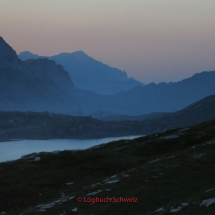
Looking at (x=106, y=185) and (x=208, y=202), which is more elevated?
(x=106, y=185)

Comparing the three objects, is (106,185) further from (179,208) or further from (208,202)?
(208,202)

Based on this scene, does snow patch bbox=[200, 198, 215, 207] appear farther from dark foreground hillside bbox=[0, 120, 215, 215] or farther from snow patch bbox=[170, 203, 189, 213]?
snow patch bbox=[170, 203, 189, 213]

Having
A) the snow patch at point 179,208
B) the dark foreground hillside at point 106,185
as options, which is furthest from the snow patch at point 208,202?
the snow patch at point 179,208

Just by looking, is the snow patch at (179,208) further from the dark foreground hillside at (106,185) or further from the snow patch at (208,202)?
the snow patch at (208,202)

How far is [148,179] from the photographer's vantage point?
34938mm

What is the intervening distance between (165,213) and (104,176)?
1981 centimetres

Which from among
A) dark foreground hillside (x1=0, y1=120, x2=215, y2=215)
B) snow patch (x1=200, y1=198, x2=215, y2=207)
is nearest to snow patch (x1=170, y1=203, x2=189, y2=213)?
dark foreground hillside (x1=0, y1=120, x2=215, y2=215)

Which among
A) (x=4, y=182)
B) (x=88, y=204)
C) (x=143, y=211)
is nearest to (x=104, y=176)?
(x=4, y=182)

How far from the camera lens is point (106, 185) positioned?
3522 centimetres

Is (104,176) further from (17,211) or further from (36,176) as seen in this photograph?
(17,211)

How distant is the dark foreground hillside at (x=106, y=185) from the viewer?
28.1m

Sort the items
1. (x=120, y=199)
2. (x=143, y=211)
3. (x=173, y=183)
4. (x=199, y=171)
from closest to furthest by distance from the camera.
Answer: (x=143, y=211) < (x=120, y=199) < (x=173, y=183) < (x=199, y=171)

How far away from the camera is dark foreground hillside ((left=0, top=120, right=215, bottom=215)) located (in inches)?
1107

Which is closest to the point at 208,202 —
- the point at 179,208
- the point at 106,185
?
the point at 179,208
